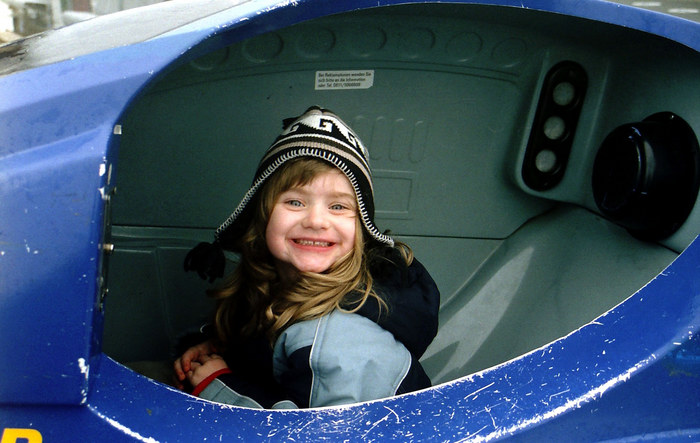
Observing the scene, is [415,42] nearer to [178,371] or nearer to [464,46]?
[464,46]

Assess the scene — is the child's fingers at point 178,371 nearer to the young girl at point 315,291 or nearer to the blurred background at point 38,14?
the young girl at point 315,291

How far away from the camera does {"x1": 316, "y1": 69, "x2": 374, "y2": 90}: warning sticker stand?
5.25 ft

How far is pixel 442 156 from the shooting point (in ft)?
5.78

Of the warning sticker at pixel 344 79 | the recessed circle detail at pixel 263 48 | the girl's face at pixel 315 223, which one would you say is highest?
the recessed circle detail at pixel 263 48

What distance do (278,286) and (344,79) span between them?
540 mm

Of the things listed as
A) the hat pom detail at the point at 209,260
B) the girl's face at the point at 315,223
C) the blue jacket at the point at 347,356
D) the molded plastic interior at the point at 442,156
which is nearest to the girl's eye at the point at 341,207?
the girl's face at the point at 315,223

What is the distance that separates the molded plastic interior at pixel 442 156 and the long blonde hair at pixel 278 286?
1.07 ft

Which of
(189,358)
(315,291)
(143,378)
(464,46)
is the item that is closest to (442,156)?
(464,46)

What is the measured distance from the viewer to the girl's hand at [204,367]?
1324 mm

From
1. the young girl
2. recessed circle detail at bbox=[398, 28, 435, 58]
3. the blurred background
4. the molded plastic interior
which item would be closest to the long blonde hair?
the young girl

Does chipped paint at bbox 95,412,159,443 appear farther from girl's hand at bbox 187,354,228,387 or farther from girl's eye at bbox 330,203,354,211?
girl's eye at bbox 330,203,354,211

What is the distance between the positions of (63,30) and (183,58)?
0.45 meters

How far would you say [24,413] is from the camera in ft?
2.71

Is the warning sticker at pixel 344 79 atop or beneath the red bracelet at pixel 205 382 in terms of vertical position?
atop
